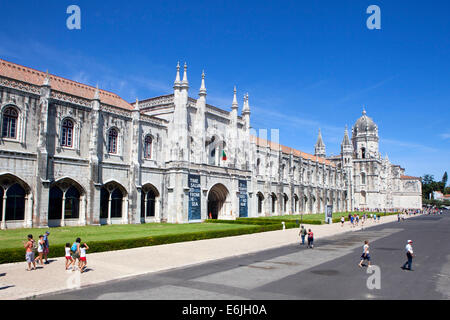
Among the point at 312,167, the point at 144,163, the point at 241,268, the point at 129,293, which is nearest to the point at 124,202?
the point at 144,163

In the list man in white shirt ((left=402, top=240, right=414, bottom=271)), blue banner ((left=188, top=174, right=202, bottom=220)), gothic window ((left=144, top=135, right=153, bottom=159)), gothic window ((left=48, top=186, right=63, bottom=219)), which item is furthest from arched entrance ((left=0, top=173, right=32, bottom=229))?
man in white shirt ((left=402, top=240, right=414, bottom=271))

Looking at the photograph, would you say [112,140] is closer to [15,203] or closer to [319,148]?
[15,203]

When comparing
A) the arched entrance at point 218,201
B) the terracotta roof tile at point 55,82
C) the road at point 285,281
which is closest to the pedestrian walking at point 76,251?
the road at point 285,281

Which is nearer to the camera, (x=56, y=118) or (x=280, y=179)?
(x=56, y=118)

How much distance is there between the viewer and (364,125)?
10825 centimetres

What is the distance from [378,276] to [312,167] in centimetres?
6503

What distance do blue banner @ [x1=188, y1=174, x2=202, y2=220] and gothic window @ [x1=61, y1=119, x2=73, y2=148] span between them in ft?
45.0

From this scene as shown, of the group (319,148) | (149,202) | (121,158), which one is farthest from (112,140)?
(319,148)

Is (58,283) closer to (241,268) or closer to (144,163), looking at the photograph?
(241,268)

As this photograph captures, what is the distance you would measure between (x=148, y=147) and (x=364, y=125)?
8593cm

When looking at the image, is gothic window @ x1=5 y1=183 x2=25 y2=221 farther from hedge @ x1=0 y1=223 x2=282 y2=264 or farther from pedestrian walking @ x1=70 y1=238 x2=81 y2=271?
pedestrian walking @ x1=70 y1=238 x2=81 y2=271

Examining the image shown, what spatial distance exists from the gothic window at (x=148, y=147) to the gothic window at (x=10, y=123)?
44.6ft

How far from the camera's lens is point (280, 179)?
62.3 m

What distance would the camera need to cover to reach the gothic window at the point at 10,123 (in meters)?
27.2
